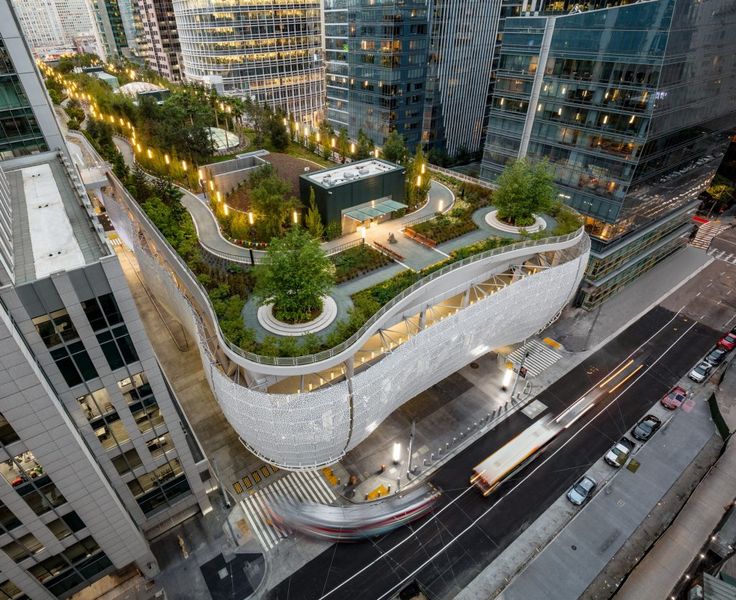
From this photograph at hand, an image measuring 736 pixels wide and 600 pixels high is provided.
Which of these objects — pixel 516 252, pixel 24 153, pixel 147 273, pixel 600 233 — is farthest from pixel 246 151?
pixel 600 233

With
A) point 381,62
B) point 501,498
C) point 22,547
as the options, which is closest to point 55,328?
point 22,547

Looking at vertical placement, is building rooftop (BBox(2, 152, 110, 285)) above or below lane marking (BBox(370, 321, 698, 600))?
above

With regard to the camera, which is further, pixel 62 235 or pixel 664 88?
pixel 664 88

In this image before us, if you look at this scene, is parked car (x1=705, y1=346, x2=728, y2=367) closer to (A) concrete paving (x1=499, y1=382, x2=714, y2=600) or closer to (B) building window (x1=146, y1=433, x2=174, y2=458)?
(A) concrete paving (x1=499, y1=382, x2=714, y2=600)

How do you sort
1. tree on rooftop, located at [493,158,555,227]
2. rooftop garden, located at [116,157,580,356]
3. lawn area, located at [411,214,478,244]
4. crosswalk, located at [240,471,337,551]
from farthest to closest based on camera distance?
lawn area, located at [411,214,478,244] → tree on rooftop, located at [493,158,555,227] → crosswalk, located at [240,471,337,551] → rooftop garden, located at [116,157,580,356]

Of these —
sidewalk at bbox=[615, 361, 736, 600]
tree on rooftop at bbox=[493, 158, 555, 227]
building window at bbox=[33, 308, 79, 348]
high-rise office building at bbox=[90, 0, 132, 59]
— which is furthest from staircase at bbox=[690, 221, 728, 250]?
high-rise office building at bbox=[90, 0, 132, 59]

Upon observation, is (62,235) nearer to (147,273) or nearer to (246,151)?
(147,273)

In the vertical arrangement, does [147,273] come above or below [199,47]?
below
